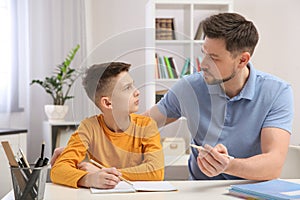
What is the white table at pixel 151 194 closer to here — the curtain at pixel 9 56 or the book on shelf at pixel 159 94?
the book on shelf at pixel 159 94

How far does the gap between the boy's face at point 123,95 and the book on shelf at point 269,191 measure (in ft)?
1.16

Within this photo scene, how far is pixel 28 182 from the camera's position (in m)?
1.16

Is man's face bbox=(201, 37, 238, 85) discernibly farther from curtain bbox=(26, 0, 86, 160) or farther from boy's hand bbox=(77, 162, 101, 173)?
curtain bbox=(26, 0, 86, 160)

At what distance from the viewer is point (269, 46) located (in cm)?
376

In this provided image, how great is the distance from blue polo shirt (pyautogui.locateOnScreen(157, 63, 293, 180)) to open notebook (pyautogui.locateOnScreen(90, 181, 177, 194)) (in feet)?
1.12

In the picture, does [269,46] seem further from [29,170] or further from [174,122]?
[29,170]

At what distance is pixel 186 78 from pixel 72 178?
603 mm

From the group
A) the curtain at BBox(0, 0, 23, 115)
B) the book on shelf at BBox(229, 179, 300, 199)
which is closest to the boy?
the book on shelf at BBox(229, 179, 300, 199)

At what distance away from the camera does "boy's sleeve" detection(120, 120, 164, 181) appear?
4.44ft

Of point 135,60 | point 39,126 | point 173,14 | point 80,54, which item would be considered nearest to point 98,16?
point 80,54

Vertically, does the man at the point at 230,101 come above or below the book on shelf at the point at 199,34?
below

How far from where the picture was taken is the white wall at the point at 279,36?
12.3 feet

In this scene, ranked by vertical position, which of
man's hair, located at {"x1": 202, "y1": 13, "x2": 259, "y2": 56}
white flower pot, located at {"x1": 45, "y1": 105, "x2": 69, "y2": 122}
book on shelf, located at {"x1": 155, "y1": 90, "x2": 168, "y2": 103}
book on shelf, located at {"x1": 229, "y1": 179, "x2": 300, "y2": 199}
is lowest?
white flower pot, located at {"x1": 45, "y1": 105, "x2": 69, "y2": 122}

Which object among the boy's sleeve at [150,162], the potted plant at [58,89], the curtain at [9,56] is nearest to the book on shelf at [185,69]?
the boy's sleeve at [150,162]
